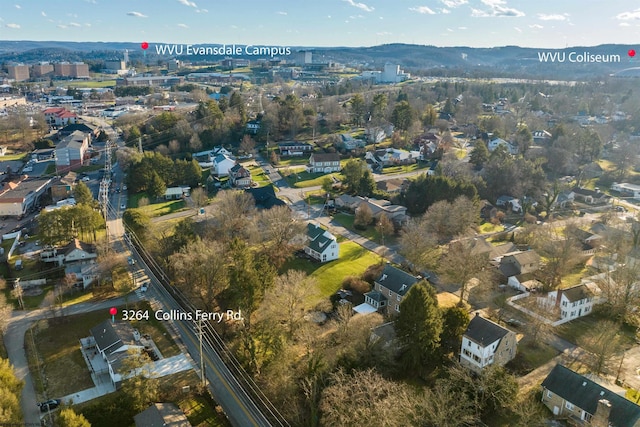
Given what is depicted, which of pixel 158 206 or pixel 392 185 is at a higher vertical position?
pixel 392 185

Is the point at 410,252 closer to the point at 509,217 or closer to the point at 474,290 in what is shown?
the point at 474,290

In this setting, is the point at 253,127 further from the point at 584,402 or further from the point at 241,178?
the point at 584,402

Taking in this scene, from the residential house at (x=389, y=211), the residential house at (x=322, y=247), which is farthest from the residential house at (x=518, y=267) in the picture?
the residential house at (x=322, y=247)

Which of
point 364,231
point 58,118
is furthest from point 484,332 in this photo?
point 58,118

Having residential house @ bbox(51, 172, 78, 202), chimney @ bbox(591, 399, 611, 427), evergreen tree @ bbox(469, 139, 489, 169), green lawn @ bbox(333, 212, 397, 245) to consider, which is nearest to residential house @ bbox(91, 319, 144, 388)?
chimney @ bbox(591, 399, 611, 427)

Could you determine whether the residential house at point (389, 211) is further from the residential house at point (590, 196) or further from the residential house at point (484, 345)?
the residential house at point (590, 196)

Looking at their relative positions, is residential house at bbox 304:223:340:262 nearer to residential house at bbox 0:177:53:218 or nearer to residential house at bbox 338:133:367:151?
residential house at bbox 0:177:53:218

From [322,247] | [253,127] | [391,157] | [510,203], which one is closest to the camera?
[322,247]
